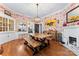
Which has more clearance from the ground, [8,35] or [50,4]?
[50,4]

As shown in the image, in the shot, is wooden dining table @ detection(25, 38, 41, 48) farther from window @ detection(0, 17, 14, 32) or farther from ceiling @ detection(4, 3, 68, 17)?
ceiling @ detection(4, 3, 68, 17)

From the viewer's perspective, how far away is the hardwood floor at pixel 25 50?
1794 mm

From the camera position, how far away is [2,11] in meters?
1.75

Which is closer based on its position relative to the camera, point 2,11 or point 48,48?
point 2,11

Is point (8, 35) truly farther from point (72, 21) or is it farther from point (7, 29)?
point (72, 21)

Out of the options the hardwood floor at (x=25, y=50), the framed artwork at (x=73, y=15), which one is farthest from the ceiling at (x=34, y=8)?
the hardwood floor at (x=25, y=50)

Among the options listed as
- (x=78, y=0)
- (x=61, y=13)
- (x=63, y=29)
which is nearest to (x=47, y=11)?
(x=61, y=13)

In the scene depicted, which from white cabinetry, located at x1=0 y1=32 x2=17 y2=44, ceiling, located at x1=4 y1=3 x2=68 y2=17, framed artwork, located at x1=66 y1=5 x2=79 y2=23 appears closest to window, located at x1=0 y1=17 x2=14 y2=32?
white cabinetry, located at x1=0 y1=32 x2=17 y2=44

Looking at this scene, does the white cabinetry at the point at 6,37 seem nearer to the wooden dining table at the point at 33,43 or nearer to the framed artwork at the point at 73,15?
the wooden dining table at the point at 33,43

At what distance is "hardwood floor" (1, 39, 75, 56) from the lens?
1794 millimetres

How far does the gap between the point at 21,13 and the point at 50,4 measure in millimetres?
639

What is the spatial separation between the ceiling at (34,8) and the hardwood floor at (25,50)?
25.2 inches

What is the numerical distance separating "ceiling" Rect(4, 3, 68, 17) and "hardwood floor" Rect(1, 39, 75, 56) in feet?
2.10

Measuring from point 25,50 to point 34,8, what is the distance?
909 mm
